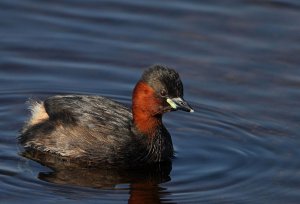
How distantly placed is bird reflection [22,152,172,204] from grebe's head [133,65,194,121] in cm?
64

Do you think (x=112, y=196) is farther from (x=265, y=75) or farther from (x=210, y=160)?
(x=265, y=75)

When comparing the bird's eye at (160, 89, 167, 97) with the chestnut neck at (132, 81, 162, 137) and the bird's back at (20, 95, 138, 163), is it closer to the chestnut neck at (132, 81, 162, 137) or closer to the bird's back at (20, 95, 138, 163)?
the chestnut neck at (132, 81, 162, 137)

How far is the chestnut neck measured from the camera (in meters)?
10.9

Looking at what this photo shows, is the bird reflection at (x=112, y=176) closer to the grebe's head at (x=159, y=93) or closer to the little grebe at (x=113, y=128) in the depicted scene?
the little grebe at (x=113, y=128)

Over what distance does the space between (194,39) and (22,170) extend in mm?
4283

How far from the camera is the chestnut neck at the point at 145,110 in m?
10.9

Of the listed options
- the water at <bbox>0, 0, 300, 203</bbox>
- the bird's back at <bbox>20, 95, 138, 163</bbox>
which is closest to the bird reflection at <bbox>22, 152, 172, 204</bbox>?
the water at <bbox>0, 0, 300, 203</bbox>

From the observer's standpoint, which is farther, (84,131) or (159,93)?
(84,131)

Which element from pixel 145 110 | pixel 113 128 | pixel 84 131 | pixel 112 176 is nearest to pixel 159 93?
pixel 145 110

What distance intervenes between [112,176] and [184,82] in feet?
8.42

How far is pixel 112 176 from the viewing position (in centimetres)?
1073

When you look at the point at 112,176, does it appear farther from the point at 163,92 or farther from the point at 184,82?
the point at 184,82

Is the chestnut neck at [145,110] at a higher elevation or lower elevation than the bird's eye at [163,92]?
lower

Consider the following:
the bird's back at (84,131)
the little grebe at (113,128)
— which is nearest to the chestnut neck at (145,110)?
the little grebe at (113,128)
